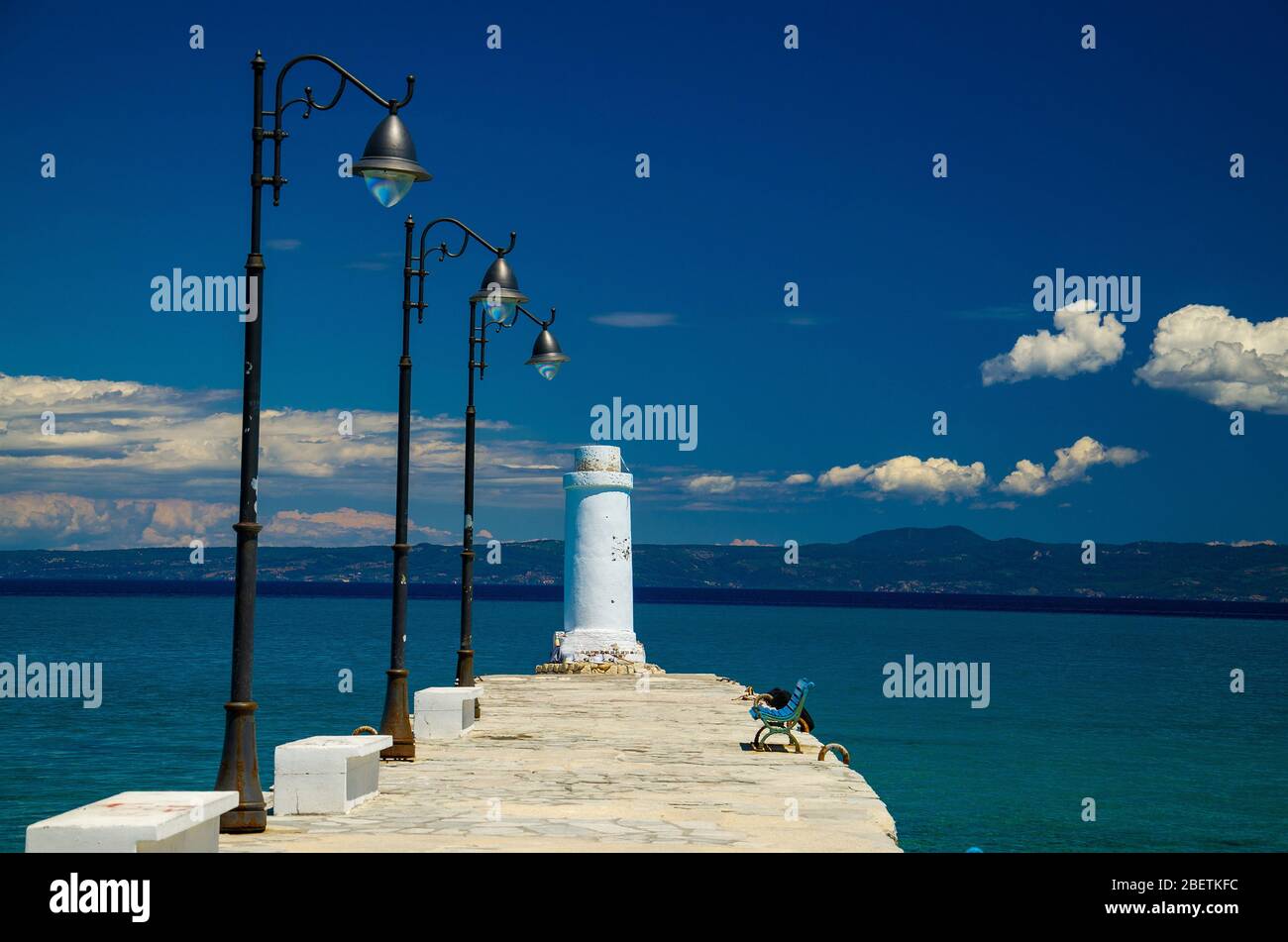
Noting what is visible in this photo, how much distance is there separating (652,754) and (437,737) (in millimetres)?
3446

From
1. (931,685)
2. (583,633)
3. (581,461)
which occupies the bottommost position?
(931,685)

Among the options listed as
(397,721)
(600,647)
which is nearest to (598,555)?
(600,647)

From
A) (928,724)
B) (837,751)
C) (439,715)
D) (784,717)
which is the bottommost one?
(928,724)

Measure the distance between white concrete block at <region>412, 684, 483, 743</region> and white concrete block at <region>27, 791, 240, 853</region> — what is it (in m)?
10.6

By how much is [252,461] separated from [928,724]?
41617 mm

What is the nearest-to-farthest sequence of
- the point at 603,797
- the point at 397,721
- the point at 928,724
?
the point at 603,797
the point at 397,721
the point at 928,724

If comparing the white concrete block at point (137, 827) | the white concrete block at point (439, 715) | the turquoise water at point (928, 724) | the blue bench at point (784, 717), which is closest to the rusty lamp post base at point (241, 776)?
the white concrete block at point (137, 827)

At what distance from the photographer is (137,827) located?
9.18 meters

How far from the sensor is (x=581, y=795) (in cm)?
1539

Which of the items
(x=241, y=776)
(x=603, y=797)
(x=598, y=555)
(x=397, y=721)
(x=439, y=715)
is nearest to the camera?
(x=241, y=776)

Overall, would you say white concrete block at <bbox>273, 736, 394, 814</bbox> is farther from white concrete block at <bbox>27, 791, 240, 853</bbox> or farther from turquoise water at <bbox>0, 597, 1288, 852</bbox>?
turquoise water at <bbox>0, 597, 1288, 852</bbox>

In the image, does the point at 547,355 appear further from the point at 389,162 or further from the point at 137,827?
the point at 137,827
